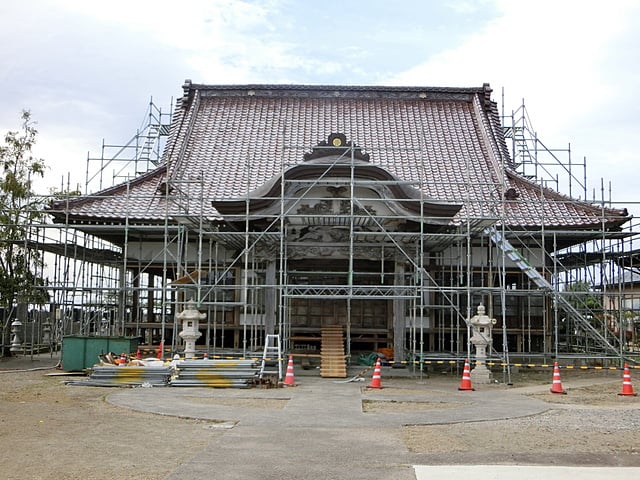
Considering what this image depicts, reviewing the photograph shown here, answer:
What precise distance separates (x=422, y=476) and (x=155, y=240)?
55.1 ft

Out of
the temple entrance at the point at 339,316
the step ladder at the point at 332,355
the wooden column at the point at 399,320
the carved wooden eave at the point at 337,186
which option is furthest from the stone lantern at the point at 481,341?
the temple entrance at the point at 339,316

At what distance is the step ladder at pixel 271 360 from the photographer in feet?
55.4

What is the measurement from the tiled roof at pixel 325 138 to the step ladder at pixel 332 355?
4834 mm

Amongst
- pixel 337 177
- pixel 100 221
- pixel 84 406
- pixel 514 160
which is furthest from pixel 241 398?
pixel 514 160

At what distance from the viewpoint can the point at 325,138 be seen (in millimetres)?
26094

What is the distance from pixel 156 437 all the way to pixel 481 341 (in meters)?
10.7

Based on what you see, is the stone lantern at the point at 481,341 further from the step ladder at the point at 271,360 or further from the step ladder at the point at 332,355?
the step ladder at the point at 271,360

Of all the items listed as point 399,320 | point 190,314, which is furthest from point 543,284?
point 190,314

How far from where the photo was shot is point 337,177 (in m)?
19.6

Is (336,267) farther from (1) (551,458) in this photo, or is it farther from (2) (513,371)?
(1) (551,458)

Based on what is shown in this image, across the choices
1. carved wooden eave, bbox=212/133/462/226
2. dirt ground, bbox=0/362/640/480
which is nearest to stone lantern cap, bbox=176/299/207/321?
carved wooden eave, bbox=212/133/462/226

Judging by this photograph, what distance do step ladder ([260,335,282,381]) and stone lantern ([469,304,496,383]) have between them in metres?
4.88

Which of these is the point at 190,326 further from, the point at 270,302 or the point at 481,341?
the point at 481,341

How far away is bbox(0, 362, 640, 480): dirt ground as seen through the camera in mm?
7961
